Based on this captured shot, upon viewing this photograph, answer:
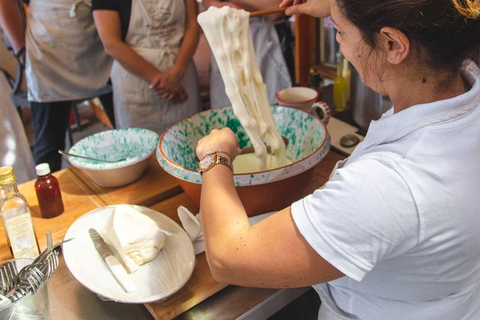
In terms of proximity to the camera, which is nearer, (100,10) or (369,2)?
(369,2)

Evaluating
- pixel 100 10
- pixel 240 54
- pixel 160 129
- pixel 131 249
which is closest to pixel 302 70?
pixel 160 129

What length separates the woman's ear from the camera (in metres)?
0.64

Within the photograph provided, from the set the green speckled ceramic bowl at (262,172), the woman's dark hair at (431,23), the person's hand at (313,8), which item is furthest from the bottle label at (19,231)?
the person's hand at (313,8)

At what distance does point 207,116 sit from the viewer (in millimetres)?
1382

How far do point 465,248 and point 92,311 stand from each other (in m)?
0.75

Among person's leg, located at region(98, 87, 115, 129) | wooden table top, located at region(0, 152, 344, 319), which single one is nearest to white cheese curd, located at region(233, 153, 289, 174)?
wooden table top, located at region(0, 152, 344, 319)

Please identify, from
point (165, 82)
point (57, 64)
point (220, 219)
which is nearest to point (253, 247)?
point (220, 219)

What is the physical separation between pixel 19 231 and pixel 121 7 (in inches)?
52.9

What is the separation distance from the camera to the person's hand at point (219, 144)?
2.93 feet

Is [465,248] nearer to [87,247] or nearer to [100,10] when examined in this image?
[87,247]

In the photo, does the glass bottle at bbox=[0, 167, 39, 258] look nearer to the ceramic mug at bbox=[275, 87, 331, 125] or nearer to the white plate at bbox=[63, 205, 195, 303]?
the white plate at bbox=[63, 205, 195, 303]

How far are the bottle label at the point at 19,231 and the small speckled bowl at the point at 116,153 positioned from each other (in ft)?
0.86

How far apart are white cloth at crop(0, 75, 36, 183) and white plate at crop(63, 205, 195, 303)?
1.49 m

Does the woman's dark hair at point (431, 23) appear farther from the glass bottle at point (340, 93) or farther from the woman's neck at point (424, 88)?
the glass bottle at point (340, 93)
